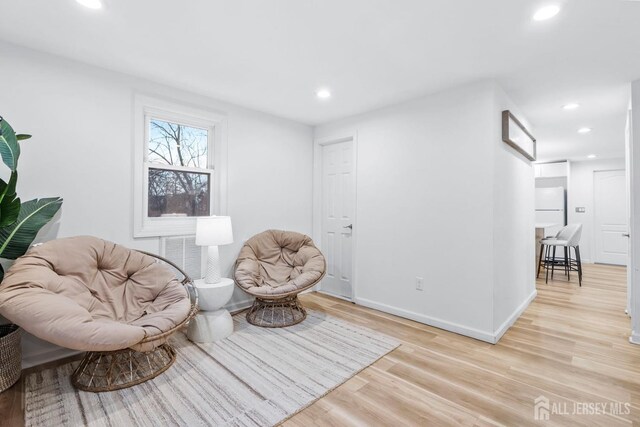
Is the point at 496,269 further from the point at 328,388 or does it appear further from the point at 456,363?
the point at 328,388

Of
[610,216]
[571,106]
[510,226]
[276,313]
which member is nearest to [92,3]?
[276,313]

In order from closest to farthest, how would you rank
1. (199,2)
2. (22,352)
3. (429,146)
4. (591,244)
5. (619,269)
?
(199,2), (22,352), (429,146), (619,269), (591,244)

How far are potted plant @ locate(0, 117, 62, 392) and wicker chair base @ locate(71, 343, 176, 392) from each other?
345 millimetres

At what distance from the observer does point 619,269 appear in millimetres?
5844

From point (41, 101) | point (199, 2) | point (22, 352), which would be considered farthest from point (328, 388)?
point (41, 101)

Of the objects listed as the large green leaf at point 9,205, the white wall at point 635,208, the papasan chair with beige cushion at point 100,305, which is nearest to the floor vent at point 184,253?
the papasan chair with beige cushion at point 100,305

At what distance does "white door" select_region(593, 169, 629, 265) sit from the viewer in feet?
20.4

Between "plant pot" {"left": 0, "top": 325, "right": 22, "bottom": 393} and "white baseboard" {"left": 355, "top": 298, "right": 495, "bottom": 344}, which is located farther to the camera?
"white baseboard" {"left": 355, "top": 298, "right": 495, "bottom": 344}

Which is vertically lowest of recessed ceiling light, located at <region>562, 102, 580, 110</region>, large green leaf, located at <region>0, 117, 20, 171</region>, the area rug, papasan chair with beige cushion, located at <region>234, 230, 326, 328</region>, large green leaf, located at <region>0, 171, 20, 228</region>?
the area rug

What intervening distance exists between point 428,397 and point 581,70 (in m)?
2.79

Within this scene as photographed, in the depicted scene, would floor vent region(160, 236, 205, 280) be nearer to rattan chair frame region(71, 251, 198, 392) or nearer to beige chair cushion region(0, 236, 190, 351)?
beige chair cushion region(0, 236, 190, 351)


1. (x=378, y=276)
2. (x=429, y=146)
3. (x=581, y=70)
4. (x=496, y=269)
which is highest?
(x=581, y=70)

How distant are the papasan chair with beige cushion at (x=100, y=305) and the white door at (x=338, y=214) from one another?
1.96m

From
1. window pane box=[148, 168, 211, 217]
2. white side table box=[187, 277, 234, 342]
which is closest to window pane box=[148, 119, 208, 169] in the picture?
window pane box=[148, 168, 211, 217]
